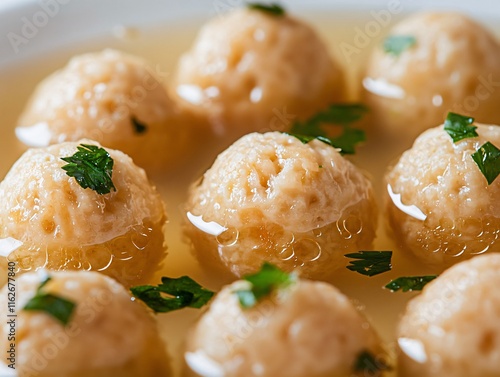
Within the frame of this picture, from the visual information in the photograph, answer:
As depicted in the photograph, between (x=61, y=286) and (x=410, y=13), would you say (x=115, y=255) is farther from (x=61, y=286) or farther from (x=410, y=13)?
(x=410, y=13)

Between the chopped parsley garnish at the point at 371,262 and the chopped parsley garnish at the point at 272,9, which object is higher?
the chopped parsley garnish at the point at 272,9

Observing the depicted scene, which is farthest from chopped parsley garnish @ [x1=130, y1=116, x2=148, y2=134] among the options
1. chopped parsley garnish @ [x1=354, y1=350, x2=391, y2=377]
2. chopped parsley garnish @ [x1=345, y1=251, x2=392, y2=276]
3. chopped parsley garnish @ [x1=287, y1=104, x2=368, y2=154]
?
chopped parsley garnish @ [x1=354, y1=350, x2=391, y2=377]

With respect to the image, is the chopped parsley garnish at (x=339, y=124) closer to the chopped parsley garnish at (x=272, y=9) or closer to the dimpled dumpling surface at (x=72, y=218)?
the chopped parsley garnish at (x=272, y=9)

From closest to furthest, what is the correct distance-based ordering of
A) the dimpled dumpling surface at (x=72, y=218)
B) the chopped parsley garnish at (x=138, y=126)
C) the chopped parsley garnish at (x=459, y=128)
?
the dimpled dumpling surface at (x=72, y=218)
the chopped parsley garnish at (x=459, y=128)
the chopped parsley garnish at (x=138, y=126)

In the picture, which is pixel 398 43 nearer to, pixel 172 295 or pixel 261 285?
pixel 172 295

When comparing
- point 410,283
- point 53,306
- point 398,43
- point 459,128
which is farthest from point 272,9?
point 53,306

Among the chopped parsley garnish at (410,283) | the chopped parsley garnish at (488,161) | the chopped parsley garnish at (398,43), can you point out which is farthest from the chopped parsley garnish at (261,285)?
the chopped parsley garnish at (398,43)

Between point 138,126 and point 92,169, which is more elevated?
point 92,169
